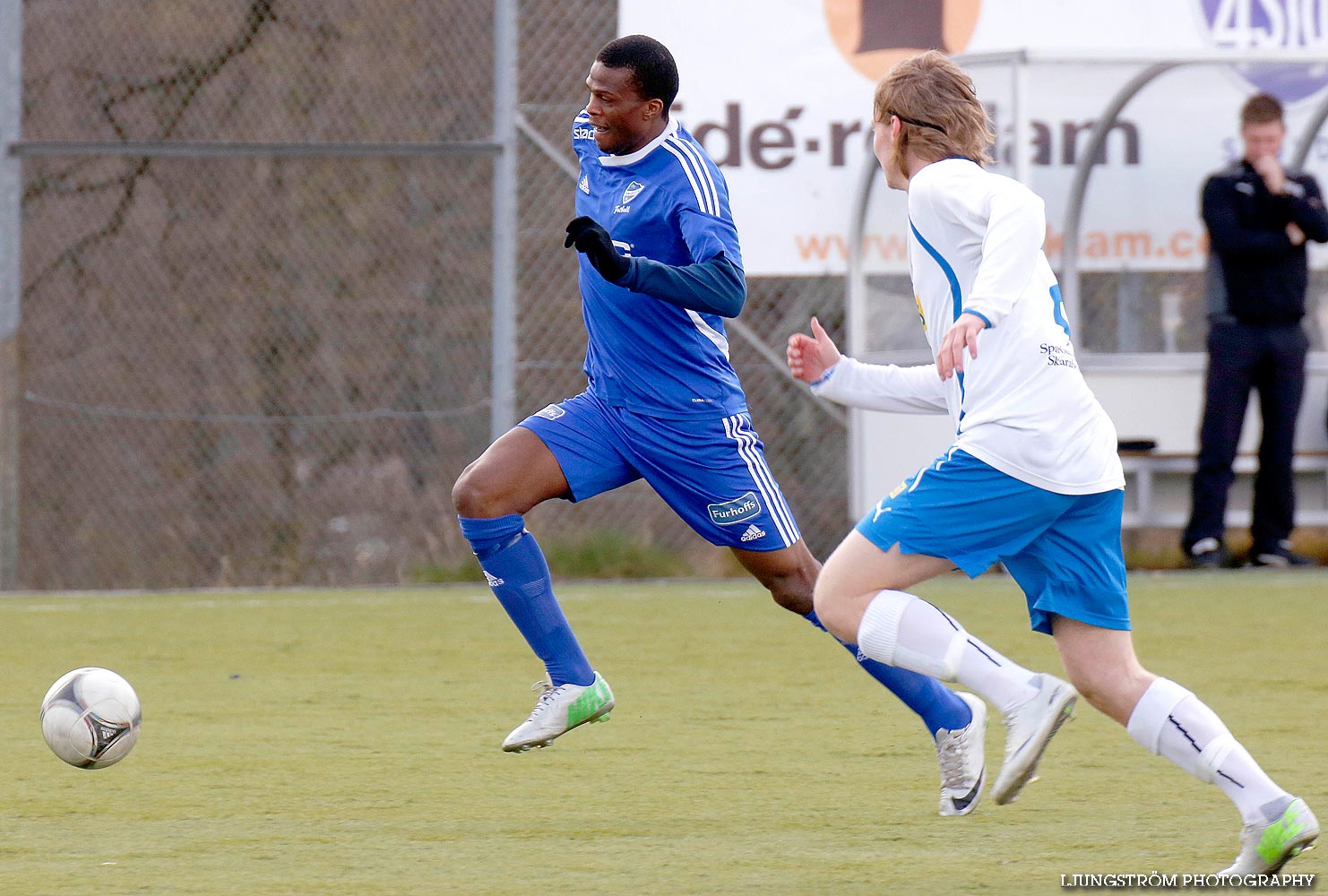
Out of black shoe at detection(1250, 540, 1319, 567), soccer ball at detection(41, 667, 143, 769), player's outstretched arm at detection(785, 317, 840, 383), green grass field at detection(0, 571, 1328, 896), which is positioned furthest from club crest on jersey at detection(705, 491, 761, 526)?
black shoe at detection(1250, 540, 1319, 567)

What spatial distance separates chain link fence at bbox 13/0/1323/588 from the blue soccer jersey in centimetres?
633

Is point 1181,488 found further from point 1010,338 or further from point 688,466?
point 1010,338

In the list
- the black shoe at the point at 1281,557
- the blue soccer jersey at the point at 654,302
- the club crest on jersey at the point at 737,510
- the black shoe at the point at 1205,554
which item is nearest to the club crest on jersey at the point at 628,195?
the blue soccer jersey at the point at 654,302

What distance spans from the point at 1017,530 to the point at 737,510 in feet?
5.21

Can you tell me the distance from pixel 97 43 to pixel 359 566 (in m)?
3.93

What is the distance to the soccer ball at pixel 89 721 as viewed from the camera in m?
4.95

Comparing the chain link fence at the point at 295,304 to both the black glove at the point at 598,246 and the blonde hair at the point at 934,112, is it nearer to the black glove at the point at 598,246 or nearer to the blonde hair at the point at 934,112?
the black glove at the point at 598,246

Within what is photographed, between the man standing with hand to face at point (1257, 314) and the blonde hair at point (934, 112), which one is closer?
the blonde hair at point (934, 112)

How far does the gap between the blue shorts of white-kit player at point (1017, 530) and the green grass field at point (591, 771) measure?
554mm

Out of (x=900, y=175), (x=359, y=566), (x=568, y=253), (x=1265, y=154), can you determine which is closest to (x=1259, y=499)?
(x=1265, y=154)

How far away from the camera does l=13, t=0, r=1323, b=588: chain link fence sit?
40.0 ft

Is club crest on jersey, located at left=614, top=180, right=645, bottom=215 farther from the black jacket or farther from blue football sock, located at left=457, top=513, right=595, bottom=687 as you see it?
the black jacket

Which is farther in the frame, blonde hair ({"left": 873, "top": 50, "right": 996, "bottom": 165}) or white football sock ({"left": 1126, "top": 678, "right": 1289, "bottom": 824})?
blonde hair ({"left": 873, "top": 50, "right": 996, "bottom": 165})

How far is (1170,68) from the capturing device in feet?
37.1
